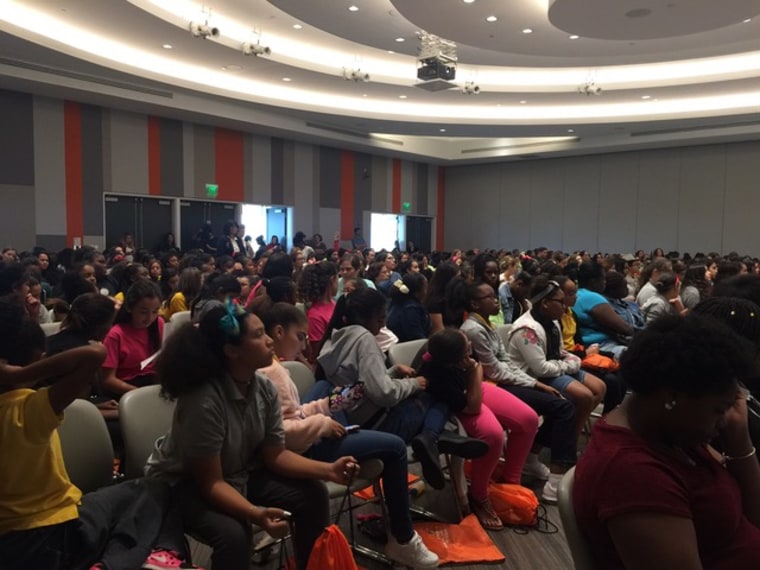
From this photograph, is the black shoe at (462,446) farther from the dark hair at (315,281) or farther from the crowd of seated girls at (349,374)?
the dark hair at (315,281)

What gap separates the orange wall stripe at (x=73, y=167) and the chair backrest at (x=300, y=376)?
1014cm

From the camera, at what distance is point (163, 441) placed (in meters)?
2.37

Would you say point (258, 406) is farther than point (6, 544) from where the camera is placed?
Yes

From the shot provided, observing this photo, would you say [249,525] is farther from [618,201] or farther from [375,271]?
[618,201]

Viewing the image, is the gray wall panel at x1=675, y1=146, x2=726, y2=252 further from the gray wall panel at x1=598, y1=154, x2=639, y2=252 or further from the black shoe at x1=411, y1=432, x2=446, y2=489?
the black shoe at x1=411, y1=432, x2=446, y2=489

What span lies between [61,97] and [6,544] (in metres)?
11.4

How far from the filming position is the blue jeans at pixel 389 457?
2713 mm

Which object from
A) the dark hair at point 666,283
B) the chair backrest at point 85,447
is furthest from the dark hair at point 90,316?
the dark hair at point 666,283

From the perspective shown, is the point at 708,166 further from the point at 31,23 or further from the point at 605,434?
the point at 605,434

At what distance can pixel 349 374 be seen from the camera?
3023mm

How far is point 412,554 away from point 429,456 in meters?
0.46

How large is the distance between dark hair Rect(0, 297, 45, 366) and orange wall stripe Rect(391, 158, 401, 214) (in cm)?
1718

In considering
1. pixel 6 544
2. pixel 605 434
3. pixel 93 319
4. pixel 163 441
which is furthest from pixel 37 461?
pixel 605 434

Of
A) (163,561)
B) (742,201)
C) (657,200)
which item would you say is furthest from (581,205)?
(163,561)
